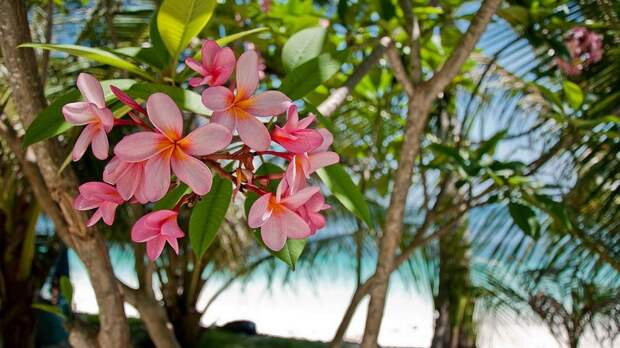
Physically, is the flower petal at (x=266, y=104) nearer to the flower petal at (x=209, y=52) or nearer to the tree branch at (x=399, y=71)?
the flower petal at (x=209, y=52)

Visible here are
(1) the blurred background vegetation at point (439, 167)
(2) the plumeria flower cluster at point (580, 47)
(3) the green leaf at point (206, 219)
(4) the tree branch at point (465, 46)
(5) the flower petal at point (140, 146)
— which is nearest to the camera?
(5) the flower petal at point (140, 146)

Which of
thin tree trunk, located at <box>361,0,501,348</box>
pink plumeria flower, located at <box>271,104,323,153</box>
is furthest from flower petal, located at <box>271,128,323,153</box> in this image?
thin tree trunk, located at <box>361,0,501,348</box>

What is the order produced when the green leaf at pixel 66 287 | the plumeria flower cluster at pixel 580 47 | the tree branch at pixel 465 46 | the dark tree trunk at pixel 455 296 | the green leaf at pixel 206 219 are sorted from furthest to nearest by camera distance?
the dark tree trunk at pixel 455 296 < the plumeria flower cluster at pixel 580 47 < the tree branch at pixel 465 46 < the green leaf at pixel 66 287 < the green leaf at pixel 206 219

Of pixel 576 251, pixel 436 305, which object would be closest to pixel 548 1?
pixel 576 251

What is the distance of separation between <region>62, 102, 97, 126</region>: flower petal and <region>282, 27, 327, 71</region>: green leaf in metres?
0.28

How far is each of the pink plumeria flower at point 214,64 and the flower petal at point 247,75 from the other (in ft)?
0.07

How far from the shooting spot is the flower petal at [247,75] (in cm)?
41

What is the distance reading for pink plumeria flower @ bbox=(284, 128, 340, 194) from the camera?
0.40 m

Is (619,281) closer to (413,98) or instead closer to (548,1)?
(548,1)

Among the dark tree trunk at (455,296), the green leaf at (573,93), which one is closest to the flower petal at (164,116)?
the green leaf at (573,93)

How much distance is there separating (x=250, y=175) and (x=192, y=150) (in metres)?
0.06

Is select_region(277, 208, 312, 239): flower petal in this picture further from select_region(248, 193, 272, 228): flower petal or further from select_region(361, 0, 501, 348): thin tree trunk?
select_region(361, 0, 501, 348): thin tree trunk

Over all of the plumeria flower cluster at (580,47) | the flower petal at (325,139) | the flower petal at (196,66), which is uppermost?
the plumeria flower cluster at (580,47)

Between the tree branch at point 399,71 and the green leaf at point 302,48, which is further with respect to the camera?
the tree branch at point 399,71
